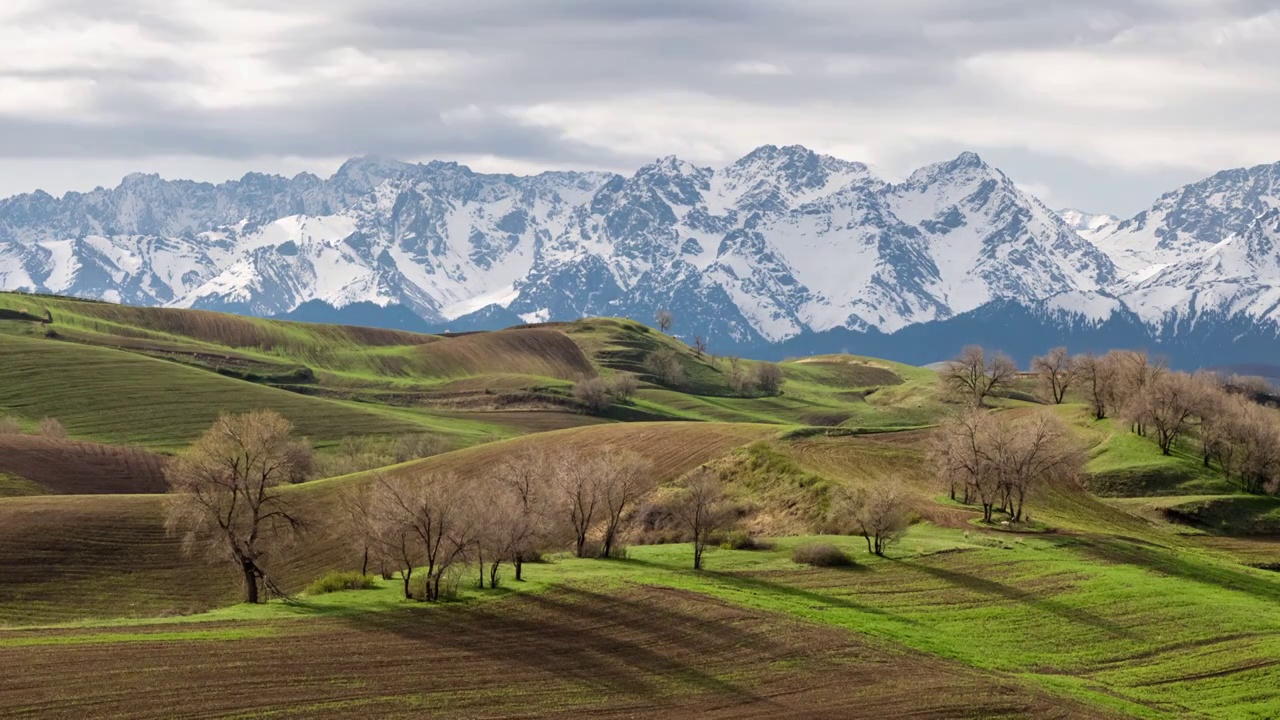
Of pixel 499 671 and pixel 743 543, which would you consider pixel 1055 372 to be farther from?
pixel 499 671

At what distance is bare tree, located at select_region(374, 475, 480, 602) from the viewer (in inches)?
2985

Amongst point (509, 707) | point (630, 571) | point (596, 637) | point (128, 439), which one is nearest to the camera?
point (509, 707)

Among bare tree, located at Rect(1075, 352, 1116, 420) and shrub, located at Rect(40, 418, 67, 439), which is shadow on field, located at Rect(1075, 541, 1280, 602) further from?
shrub, located at Rect(40, 418, 67, 439)

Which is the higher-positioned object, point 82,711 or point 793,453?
point 793,453

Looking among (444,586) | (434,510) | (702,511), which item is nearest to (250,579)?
(444,586)

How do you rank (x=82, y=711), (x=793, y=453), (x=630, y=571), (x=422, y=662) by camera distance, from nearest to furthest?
(x=82, y=711) → (x=422, y=662) → (x=630, y=571) → (x=793, y=453)

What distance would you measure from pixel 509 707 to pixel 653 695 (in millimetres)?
6818

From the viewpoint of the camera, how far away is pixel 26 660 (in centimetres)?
5825

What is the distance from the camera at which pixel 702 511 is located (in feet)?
296

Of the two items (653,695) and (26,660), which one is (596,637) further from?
(26,660)

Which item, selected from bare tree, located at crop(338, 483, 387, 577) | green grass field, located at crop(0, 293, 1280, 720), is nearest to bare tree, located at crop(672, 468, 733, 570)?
green grass field, located at crop(0, 293, 1280, 720)

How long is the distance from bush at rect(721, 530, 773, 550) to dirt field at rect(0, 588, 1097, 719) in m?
21.2

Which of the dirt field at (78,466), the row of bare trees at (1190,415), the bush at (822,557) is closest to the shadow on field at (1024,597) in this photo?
the bush at (822,557)

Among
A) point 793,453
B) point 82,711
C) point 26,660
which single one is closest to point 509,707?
point 82,711
